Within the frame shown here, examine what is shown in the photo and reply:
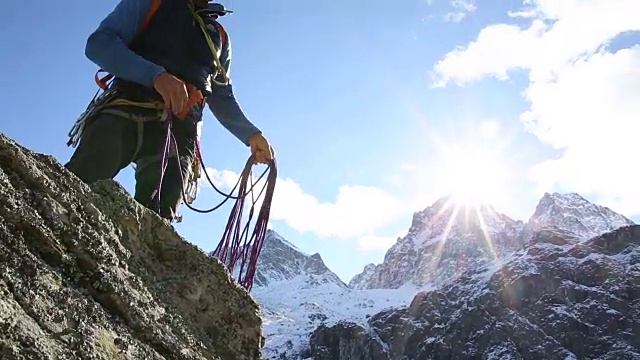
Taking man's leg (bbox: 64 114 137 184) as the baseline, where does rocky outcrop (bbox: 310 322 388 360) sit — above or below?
above

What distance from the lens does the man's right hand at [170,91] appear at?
3.91 m

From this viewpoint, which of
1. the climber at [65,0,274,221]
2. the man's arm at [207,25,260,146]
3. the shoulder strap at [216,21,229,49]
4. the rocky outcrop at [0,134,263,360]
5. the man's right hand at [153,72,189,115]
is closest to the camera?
the rocky outcrop at [0,134,263,360]

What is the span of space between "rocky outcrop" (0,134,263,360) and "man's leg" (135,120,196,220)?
79 cm

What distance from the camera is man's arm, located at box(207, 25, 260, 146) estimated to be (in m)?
5.13

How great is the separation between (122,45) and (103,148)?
2.20ft

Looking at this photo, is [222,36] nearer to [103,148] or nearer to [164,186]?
[164,186]

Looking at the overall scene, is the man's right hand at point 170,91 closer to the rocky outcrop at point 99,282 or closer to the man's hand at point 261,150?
the rocky outcrop at point 99,282

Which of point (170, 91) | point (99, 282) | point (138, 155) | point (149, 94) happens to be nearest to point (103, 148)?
point (138, 155)

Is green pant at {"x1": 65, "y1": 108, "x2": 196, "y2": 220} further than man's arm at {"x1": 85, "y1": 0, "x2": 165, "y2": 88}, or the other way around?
green pant at {"x1": 65, "y1": 108, "x2": 196, "y2": 220}

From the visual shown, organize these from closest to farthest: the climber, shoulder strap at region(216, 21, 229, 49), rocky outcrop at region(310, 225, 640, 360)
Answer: the climber < shoulder strap at region(216, 21, 229, 49) < rocky outcrop at region(310, 225, 640, 360)

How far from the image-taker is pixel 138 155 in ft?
14.9

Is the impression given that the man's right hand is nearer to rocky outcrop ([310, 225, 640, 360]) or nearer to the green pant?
the green pant

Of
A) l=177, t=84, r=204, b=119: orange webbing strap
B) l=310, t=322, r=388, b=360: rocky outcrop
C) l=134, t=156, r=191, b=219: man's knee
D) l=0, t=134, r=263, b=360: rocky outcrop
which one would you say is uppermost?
l=310, t=322, r=388, b=360: rocky outcrop

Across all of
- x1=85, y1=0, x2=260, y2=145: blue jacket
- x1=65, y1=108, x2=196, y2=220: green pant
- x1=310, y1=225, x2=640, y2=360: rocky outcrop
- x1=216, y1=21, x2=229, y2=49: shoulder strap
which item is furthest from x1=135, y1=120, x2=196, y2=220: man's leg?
x1=310, y1=225, x2=640, y2=360: rocky outcrop
